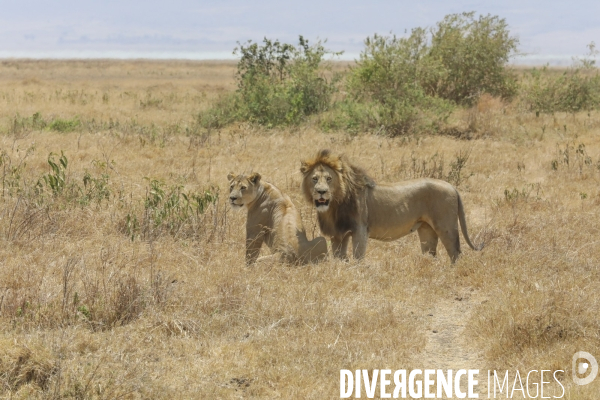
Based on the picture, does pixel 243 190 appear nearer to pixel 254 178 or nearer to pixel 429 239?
pixel 254 178

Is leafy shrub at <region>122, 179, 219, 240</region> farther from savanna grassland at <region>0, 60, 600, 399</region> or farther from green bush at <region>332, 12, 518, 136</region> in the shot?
green bush at <region>332, 12, 518, 136</region>

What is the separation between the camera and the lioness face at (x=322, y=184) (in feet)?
24.3

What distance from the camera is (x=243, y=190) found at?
788 centimetres

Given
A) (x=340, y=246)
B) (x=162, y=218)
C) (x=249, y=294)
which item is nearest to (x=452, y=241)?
(x=340, y=246)

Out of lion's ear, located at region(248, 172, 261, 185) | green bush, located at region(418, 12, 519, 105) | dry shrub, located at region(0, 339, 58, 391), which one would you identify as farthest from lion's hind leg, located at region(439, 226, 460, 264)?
green bush, located at region(418, 12, 519, 105)

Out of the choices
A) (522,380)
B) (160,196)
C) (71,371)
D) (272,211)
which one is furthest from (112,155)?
(522,380)

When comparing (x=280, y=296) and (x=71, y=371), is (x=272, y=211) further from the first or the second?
(x=71, y=371)

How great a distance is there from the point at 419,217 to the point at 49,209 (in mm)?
4369

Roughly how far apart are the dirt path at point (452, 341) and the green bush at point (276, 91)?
10.5 metres

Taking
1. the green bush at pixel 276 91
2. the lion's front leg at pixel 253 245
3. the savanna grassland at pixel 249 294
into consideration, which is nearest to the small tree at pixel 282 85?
the green bush at pixel 276 91

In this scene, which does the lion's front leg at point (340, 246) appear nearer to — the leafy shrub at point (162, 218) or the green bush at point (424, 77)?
the leafy shrub at point (162, 218)

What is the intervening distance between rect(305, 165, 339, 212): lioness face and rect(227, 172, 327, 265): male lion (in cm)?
35

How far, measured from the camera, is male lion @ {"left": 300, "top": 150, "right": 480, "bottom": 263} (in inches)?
301

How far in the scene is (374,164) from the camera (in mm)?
13102
